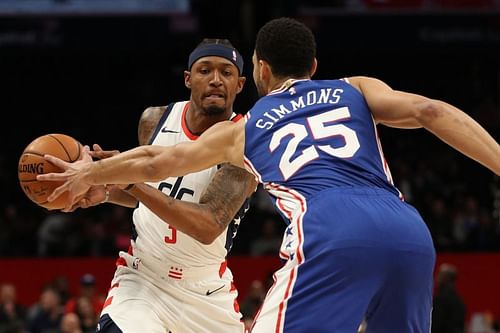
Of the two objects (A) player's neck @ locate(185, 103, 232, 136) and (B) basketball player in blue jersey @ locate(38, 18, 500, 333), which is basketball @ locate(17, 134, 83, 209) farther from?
(A) player's neck @ locate(185, 103, 232, 136)

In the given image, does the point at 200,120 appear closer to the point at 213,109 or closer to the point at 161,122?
the point at 213,109

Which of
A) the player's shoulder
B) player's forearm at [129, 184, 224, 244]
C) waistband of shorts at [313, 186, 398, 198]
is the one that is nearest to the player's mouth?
the player's shoulder

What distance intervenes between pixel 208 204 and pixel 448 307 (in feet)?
26.5

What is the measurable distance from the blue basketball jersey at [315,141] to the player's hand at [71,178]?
1.07 metres

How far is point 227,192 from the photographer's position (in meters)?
6.57

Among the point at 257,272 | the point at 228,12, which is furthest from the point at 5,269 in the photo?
the point at 228,12

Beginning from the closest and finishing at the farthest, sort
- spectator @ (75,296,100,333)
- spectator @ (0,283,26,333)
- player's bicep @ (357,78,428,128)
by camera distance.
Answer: player's bicep @ (357,78,428,128) → spectator @ (75,296,100,333) → spectator @ (0,283,26,333)

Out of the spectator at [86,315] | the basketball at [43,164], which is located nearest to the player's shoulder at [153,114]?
the basketball at [43,164]

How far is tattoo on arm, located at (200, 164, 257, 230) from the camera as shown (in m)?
6.43

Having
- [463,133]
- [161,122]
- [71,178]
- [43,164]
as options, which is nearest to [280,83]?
[463,133]

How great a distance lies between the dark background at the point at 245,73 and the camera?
17016 mm

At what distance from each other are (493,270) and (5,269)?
738cm

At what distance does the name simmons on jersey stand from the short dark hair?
218 mm

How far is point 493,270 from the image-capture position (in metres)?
16.3
